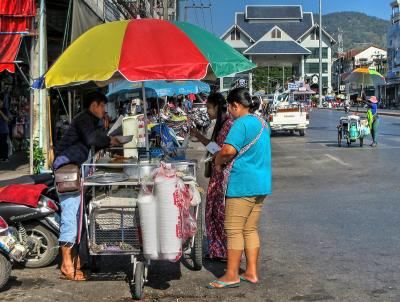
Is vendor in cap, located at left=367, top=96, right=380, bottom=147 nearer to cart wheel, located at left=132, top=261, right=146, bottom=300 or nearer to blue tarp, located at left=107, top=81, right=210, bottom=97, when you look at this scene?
blue tarp, located at left=107, top=81, right=210, bottom=97

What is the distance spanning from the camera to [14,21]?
1145 centimetres

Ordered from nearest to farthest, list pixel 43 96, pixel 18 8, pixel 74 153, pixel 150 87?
pixel 74 153
pixel 18 8
pixel 150 87
pixel 43 96

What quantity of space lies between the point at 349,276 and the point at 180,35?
2.84 meters

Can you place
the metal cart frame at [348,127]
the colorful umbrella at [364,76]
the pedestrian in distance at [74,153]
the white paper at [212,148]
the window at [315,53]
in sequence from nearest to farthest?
the white paper at [212,148], the pedestrian in distance at [74,153], the metal cart frame at [348,127], the colorful umbrella at [364,76], the window at [315,53]

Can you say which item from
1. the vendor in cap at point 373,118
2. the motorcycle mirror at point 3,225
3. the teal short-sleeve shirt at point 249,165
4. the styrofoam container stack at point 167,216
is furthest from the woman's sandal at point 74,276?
the vendor in cap at point 373,118

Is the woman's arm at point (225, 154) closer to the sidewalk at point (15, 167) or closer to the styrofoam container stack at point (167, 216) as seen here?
the styrofoam container stack at point (167, 216)

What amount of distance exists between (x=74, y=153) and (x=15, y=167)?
26.9 feet


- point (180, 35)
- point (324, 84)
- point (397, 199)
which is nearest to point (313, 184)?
point (397, 199)

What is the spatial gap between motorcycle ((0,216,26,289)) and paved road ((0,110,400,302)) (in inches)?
7.8

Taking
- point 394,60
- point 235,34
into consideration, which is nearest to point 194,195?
point 235,34

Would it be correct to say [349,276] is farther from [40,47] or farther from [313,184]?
[40,47]

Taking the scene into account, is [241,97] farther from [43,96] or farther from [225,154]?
[43,96]

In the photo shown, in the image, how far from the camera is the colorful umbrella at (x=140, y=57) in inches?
206

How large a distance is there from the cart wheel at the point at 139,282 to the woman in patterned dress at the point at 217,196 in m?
1.19
